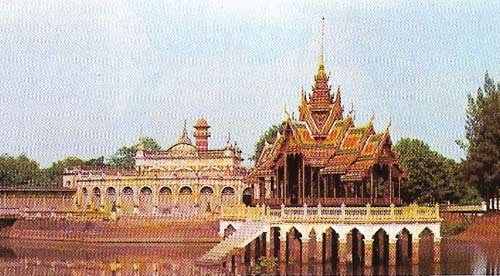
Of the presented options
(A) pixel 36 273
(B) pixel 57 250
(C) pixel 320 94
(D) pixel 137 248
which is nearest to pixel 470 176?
(C) pixel 320 94

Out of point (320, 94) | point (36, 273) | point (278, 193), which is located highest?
point (320, 94)

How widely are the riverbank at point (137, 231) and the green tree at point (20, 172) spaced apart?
143ft

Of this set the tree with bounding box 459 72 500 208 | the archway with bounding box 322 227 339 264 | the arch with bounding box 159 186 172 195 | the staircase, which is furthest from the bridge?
the arch with bounding box 159 186 172 195

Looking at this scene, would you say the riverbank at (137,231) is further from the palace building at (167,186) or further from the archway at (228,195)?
the archway at (228,195)

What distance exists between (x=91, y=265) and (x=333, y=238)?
12770 millimetres

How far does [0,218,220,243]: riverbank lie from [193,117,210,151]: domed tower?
90.3ft

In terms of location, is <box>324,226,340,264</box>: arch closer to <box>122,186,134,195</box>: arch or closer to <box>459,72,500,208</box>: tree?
<box>459,72,500,208</box>: tree

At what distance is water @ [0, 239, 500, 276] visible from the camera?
4512 cm

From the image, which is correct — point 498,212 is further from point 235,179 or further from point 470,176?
point 235,179

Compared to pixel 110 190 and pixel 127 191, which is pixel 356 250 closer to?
pixel 127 191

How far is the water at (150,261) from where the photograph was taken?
4512cm

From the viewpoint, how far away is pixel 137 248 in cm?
6612

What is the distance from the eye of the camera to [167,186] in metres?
90.1

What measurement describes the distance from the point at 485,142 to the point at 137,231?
26.1m
